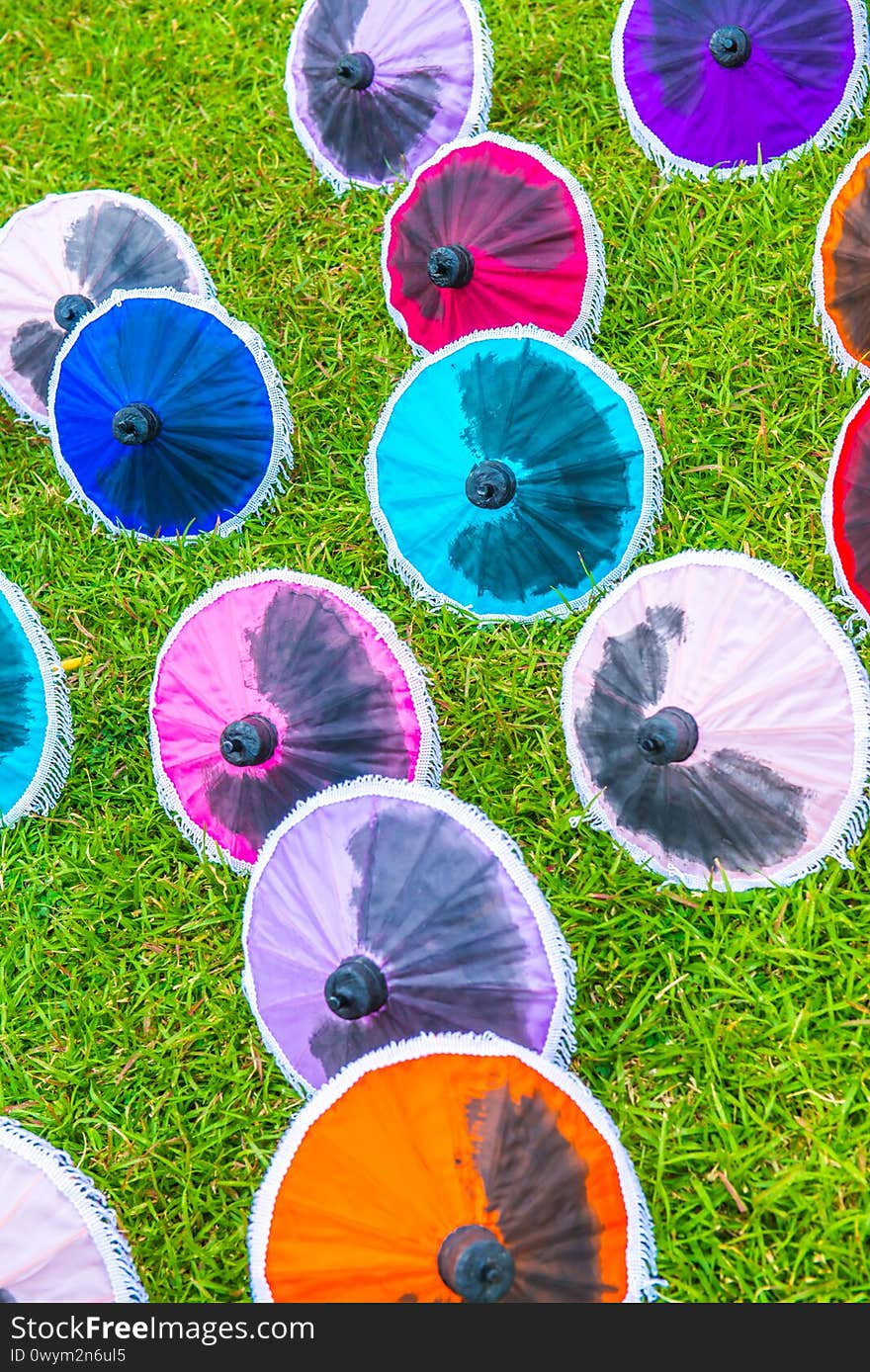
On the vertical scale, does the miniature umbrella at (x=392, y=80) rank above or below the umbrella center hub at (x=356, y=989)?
above

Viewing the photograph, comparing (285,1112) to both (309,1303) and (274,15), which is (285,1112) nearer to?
(309,1303)

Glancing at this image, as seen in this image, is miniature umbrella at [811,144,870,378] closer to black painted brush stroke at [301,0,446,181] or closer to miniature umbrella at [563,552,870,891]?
miniature umbrella at [563,552,870,891]

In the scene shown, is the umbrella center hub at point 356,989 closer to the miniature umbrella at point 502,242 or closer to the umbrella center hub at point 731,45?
the miniature umbrella at point 502,242

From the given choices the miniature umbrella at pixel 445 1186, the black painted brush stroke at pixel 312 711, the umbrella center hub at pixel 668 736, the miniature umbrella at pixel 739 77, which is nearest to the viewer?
the miniature umbrella at pixel 445 1186

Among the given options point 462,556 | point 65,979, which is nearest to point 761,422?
point 462,556

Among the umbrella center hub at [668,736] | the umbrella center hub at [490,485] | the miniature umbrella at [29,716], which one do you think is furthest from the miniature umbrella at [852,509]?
the miniature umbrella at [29,716]
